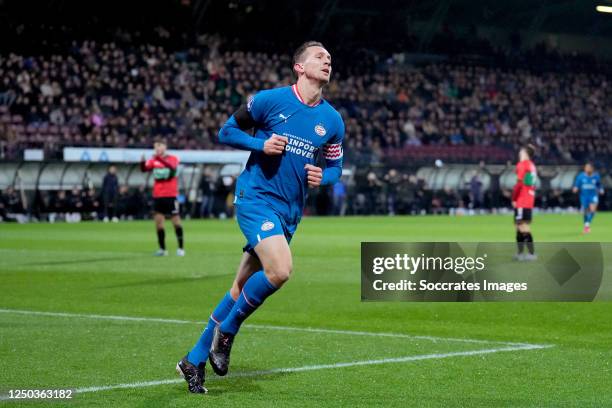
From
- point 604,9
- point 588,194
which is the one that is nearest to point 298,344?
point 588,194

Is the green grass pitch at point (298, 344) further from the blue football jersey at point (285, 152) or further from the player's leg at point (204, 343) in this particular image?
the blue football jersey at point (285, 152)

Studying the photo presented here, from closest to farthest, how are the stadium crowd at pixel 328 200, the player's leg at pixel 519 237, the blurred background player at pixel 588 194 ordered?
the player's leg at pixel 519 237, the blurred background player at pixel 588 194, the stadium crowd at pixel 328 200

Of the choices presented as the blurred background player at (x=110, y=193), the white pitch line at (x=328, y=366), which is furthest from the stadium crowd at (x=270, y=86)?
the white pitch line at (x=328, y=366)

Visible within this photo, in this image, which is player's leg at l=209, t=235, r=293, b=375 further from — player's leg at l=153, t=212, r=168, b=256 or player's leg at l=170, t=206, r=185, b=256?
player's leg at l=170, t=206, r=185, b=256

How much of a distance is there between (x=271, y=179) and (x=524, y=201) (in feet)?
44.9

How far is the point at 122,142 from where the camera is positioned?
4122 cm

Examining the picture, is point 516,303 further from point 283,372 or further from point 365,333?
point 283,372

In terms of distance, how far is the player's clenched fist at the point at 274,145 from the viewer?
295 inches

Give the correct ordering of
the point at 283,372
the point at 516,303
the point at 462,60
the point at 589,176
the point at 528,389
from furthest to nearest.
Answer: the point at 462,60 < the point at 589,176 < the point at 516,303 < the point at 283,372 < the point at 528,389

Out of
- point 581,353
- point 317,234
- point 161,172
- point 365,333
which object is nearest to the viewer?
point 581,353

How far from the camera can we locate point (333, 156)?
807cm

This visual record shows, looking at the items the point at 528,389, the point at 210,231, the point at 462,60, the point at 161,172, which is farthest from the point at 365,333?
the point at 462,60

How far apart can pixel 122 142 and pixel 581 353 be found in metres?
33.4

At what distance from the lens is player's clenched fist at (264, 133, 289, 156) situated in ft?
24.6
